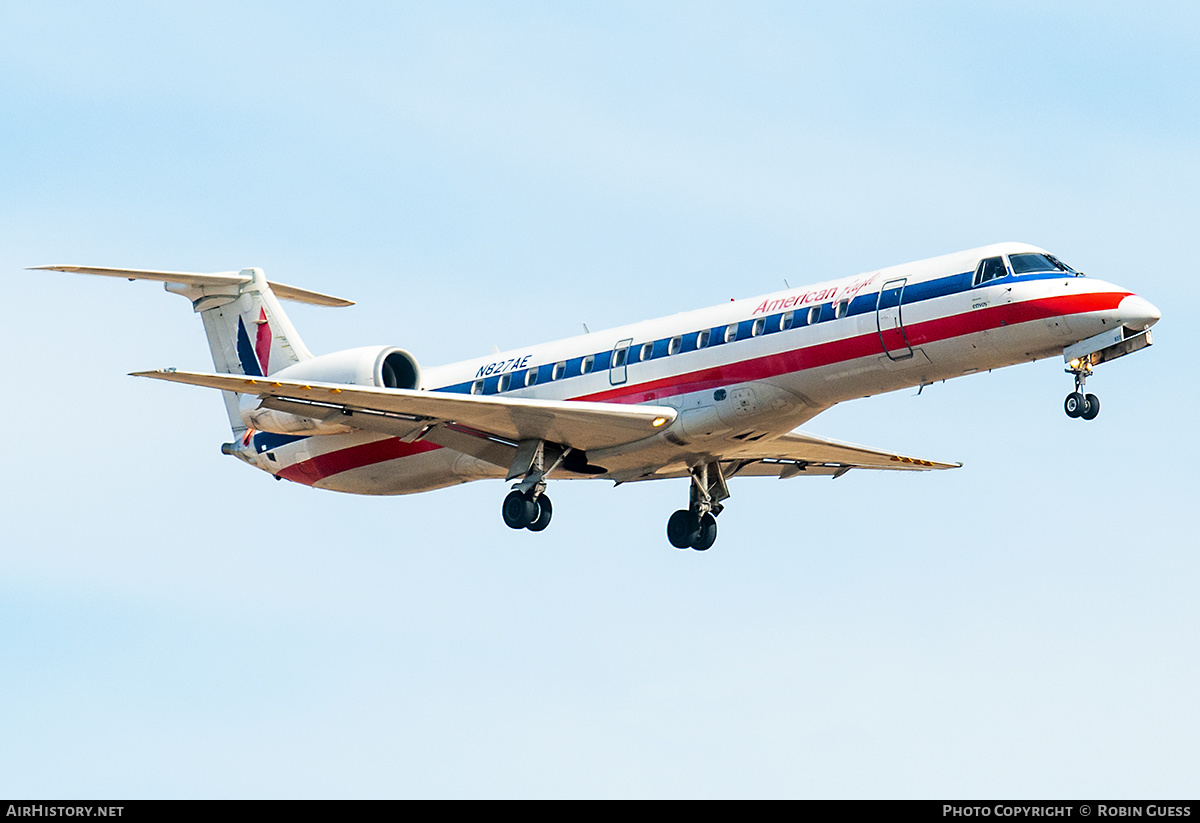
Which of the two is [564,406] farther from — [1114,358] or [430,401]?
[1114,358]

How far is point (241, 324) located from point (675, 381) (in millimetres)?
9958

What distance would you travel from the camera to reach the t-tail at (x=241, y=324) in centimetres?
3394

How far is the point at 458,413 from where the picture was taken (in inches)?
1128

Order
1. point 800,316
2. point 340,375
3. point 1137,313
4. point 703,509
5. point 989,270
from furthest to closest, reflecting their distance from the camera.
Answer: point 703,509 < point 340,375 < point 800,316 < point 989,270 < point 1137,313

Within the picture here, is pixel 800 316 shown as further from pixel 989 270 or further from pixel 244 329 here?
pixel 244 329

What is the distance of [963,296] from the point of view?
87.5ft

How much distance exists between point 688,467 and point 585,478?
5.92 feet

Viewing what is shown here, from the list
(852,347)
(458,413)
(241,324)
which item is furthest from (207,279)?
(852,347)

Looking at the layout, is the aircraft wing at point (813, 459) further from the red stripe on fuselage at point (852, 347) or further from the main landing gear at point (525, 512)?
the main landing gear at point (525, 512)

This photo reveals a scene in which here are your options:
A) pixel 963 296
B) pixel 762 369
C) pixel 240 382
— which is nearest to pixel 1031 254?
pixel 963 296

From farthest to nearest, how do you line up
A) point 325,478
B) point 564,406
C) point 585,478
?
point 325,478, point 585,478, point 564,406
